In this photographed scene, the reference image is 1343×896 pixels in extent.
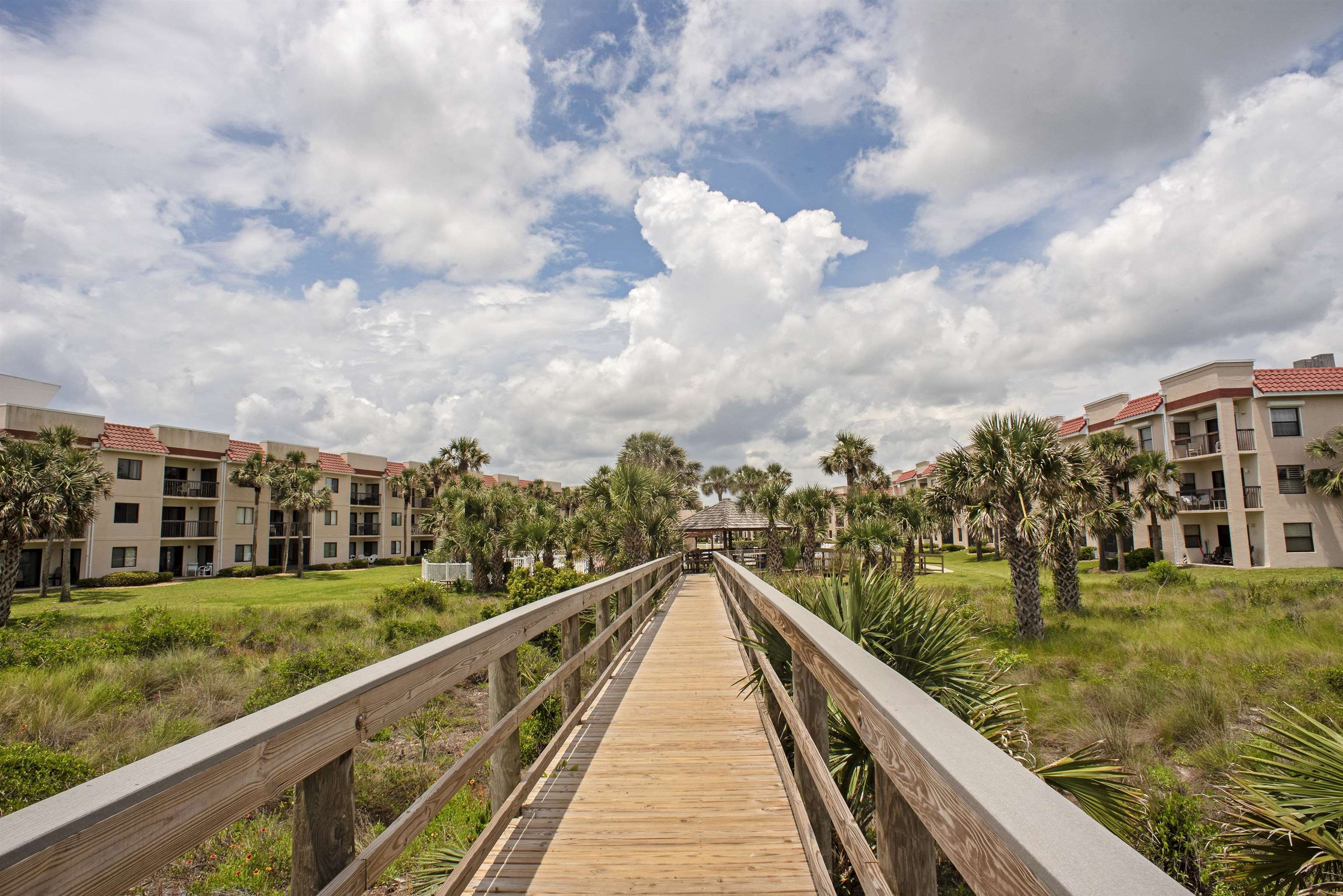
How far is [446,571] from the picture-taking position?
37.4 m

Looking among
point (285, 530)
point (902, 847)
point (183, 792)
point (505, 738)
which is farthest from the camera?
point (285, 530)

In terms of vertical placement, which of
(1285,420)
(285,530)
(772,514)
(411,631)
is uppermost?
(1285,420)

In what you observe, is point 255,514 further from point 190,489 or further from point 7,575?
point 7,575

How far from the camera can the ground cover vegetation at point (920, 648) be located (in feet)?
15.3

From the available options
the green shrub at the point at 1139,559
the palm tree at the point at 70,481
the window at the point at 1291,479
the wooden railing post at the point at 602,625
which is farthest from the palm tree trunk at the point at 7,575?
the window at the point at 1291,479

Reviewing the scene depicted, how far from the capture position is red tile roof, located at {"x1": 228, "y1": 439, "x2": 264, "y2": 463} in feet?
143

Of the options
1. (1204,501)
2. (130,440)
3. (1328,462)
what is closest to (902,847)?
(1204,501)

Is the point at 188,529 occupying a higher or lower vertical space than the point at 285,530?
higher

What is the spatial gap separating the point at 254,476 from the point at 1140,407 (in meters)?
50.2

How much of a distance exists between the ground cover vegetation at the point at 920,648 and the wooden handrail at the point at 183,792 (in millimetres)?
2757

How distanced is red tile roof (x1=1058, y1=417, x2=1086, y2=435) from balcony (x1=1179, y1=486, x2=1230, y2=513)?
28.9ft

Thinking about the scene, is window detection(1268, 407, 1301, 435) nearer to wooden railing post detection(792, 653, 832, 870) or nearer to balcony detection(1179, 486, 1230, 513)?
balcony detection(1179, 486, 1230, 513)

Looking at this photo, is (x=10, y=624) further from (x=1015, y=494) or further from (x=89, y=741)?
(x=1015, y=494)

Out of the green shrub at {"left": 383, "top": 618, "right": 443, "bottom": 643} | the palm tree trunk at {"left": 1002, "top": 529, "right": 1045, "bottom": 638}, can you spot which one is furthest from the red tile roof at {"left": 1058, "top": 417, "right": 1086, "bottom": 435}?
the green shrub at {"left": 383, "top": 618, "right": 443, "bottom": 643}
